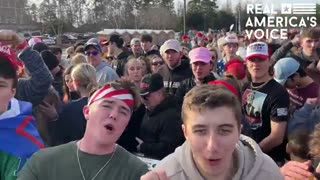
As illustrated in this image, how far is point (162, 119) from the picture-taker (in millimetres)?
4594

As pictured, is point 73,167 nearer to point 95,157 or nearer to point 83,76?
point 95,157

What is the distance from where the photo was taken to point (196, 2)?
56.3 metres

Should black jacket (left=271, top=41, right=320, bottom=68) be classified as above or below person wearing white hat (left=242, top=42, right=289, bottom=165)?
above

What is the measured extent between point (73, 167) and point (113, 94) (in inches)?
19.9

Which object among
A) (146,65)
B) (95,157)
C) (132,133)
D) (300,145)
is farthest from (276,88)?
(146,65)

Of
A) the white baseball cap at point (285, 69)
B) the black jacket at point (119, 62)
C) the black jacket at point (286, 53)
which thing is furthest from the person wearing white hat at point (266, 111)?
the black jacket at point (119, 62)

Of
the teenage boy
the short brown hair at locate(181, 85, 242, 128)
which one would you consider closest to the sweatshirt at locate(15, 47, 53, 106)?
the teenage boy

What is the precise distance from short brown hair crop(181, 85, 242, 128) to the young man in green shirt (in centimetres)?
42

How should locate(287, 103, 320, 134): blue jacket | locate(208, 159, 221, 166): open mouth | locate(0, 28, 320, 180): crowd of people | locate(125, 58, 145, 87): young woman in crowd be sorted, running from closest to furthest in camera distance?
1. locate(208, 159, 221, 166): open mouth
2. locate(0, 28, 320, 180): crowd of people
3. locate(287, 103, 320, 134): blue jacket
4. locate(125, 58, 145, 87): young woman in crowd

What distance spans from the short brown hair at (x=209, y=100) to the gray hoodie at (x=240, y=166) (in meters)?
0.19

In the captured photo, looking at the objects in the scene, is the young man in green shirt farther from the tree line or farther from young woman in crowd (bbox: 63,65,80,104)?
the tree line

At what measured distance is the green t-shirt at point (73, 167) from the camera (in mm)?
2482

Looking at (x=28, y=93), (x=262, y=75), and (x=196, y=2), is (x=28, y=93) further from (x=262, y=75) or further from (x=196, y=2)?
(x=196, y=2)

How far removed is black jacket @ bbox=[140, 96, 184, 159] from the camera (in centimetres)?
448
